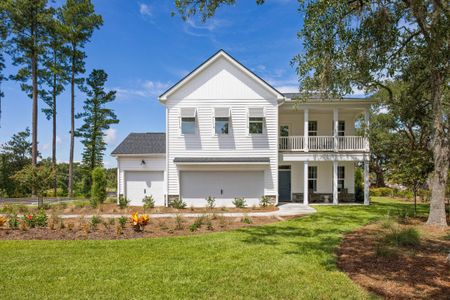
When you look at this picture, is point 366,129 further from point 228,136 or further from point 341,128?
point 228,136

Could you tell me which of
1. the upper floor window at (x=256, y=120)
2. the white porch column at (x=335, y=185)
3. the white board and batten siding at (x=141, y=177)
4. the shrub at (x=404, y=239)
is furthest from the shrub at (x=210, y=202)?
the shrub at (x=404, y=239)

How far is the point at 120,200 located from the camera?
1641 centimetres

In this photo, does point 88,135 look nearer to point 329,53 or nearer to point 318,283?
point 329,53

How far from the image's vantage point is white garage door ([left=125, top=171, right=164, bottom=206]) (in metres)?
18.0

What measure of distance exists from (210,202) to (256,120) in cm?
601

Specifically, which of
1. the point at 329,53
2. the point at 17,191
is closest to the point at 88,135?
the point at 17,191

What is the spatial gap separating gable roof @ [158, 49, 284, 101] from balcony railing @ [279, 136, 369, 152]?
3383 mm

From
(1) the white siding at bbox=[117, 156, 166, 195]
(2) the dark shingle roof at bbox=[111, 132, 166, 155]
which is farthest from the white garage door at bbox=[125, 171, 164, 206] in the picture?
(2) the dark shingle roof at bbox=[111, 132, 166, 155]

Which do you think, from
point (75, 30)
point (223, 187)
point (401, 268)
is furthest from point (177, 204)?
point (75, 30)

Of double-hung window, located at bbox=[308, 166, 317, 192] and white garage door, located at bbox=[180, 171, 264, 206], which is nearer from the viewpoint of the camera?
white garage door, located at bbox=[180, 171, 264, 206]

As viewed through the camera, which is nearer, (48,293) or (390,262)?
(48,293)

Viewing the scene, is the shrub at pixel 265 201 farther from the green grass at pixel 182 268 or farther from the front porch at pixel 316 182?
the green grass at pixel 182 268

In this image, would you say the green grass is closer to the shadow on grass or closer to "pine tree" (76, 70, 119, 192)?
the shadow on grass

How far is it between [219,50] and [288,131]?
772 centimetres
